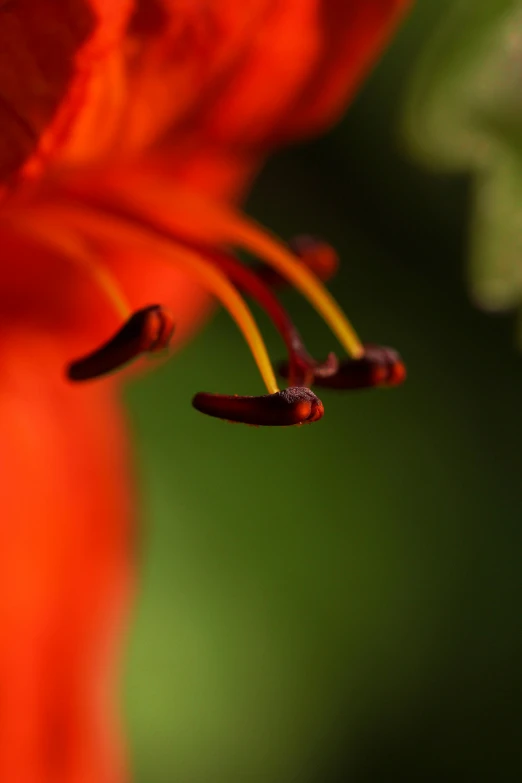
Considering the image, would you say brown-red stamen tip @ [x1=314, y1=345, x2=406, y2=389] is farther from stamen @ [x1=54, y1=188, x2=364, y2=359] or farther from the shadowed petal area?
the shadowed petal area

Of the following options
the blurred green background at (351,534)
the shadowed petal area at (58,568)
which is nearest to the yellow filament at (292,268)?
the shadowed petal area at (58,568)

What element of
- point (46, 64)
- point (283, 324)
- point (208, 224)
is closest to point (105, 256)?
point (208, 224)

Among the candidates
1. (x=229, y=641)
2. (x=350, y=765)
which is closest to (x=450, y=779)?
(x=350, y=765)

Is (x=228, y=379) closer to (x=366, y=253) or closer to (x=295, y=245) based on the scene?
(x=366, y=253)

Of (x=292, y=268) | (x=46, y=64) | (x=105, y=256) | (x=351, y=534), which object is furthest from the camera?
(x=351, y=534)

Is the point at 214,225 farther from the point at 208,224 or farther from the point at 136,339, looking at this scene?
the point at 136,339

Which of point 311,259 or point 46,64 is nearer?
point 46,64
